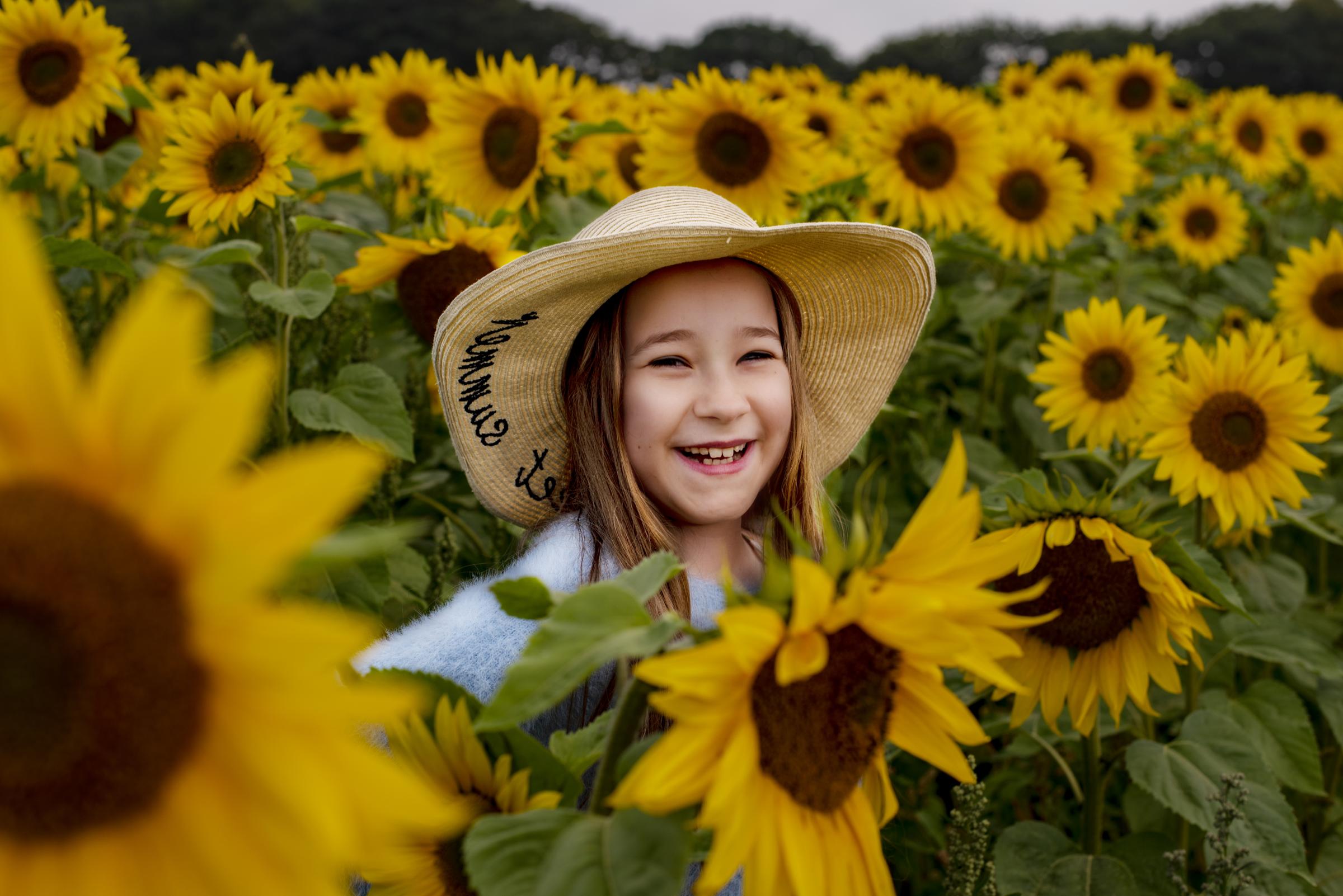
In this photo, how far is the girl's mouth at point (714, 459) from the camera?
179cm

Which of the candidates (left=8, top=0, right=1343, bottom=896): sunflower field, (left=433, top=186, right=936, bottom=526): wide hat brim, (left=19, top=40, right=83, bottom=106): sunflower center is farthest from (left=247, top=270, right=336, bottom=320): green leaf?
(left=19, top=40, right=83, bottom=106): sunflower center

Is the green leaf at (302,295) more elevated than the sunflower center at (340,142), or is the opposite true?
the green leaf at (302,295)

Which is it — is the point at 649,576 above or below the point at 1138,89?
below

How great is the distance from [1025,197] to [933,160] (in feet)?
1.12

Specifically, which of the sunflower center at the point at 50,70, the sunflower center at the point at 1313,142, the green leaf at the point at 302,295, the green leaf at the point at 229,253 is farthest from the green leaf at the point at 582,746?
the sunflower center at the point at 1313,142

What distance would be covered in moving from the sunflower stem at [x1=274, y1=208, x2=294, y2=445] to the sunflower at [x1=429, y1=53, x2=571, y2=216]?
81 centimetres

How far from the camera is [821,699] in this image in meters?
0.92

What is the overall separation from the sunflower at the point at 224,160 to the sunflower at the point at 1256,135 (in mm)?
5046

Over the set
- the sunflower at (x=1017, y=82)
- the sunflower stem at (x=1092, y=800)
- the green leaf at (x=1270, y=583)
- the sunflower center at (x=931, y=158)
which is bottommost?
the sunflower stem at (x=1092, y=800)

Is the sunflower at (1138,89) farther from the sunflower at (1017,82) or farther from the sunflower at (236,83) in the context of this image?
the sunflower at (236,83)

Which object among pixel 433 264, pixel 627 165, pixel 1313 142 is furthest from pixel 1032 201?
pixel 1313 142

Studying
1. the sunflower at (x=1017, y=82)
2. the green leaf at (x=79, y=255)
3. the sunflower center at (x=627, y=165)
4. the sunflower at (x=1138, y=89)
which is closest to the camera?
the green leaf at (x=79, y=255)

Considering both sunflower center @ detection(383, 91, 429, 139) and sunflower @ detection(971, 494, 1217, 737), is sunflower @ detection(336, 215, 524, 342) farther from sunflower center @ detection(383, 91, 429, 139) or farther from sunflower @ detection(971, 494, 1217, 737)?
sunflower center @ detection(383, 91, 429, 139)

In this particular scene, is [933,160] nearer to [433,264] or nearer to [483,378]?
[433,264]
